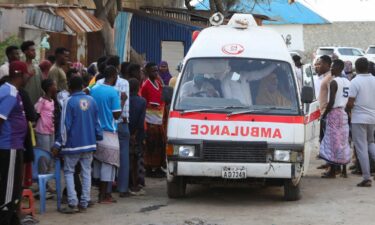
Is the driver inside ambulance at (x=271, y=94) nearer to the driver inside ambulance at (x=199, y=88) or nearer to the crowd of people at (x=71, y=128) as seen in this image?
the driver inside ambulance at (x=199, y=88)

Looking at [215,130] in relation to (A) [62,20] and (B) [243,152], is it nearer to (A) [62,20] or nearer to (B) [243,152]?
(B) [243,152]

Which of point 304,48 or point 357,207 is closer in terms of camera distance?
point 357,207

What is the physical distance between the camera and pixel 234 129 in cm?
1034

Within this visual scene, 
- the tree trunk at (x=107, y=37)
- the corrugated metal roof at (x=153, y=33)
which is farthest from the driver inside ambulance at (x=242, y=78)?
the corrugated metal roof at (x=153, y=33)

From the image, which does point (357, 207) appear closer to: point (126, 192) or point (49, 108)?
point (126, 192)

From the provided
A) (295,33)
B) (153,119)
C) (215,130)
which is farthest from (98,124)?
(295,33)

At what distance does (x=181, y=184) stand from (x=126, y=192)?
0.90m

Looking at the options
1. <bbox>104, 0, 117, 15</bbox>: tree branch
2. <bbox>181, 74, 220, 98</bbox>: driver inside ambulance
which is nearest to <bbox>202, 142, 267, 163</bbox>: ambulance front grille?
<bbox>181, 74, 220, 98</bbox>: driver inside ambulance

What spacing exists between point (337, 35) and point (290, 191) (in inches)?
2084

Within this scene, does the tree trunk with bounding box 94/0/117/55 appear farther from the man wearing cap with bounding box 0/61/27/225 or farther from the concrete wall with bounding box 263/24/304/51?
the concrete wall with bounding box 263/24/304/51

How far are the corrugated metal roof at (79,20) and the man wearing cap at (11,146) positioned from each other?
8.35 m

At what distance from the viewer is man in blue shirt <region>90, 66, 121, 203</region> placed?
1046 cm

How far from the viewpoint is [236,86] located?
10961 millimetres

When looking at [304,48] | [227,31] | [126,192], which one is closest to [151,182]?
[126,192]
